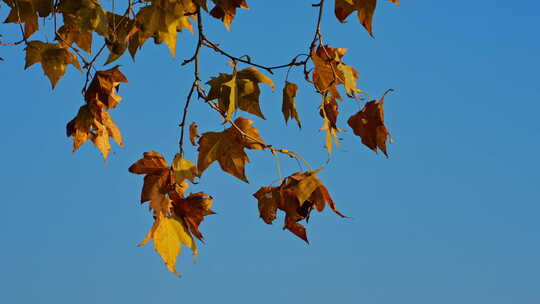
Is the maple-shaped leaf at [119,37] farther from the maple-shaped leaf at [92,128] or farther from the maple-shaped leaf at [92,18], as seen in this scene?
the maple-shaped leaf at [92,128]

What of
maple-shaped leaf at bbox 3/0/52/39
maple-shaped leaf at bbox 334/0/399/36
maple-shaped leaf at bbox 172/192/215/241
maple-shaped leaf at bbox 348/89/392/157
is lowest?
maple-shaped leaf at bbox 172/192/215/241

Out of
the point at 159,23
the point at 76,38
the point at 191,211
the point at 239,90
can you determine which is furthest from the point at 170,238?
the point at 76,38

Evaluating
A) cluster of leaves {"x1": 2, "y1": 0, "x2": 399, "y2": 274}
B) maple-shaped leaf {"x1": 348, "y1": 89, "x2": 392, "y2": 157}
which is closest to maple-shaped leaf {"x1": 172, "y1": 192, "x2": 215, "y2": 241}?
cluster of leaves {"x1": 2, "y1": 0, "x2": 399, "y2": 274}

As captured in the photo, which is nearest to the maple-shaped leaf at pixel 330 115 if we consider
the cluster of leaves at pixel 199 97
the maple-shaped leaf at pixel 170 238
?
the cluster of leaves at pixel 199 97

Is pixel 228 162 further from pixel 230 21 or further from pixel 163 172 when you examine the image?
pixel 230 21

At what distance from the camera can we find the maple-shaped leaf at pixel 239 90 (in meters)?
1.62

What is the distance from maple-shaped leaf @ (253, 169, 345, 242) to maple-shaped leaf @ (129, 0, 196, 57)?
0.44 metres

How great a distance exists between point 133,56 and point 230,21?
354 mm

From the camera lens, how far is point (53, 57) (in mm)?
1868

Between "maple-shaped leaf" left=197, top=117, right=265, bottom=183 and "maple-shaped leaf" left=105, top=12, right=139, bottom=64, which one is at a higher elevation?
"maple-shaped leaf" left=105, top=12, right=139, bottom=64

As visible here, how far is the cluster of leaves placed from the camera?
151cm

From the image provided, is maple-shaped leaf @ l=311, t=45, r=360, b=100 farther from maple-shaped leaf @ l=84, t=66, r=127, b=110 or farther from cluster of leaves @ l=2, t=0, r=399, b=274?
maple-shaped leaf @ l=84, t=66, r=127, b=110

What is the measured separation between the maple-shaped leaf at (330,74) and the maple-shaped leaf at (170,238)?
502mm

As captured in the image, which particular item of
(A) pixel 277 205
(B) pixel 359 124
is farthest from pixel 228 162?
(B) pixel 359 124
